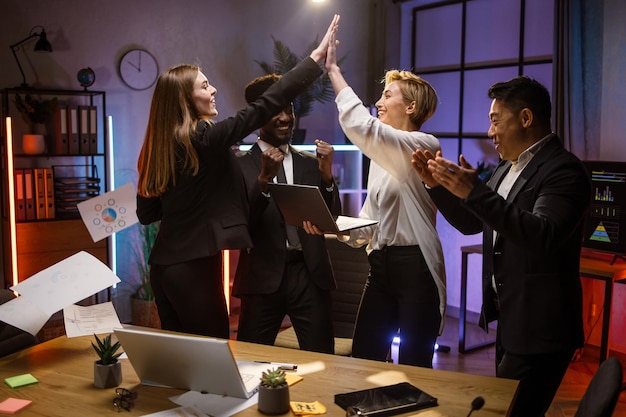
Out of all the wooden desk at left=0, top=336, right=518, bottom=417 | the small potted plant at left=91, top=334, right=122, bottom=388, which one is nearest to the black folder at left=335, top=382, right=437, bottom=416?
the wooden desk at left=0, top=336, right=518, bottom=417

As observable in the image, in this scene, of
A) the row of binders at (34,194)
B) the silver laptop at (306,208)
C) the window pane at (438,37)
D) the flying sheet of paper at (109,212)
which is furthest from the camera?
the window pane at (438,37)

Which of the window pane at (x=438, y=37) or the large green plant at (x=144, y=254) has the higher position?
the window pane at (x=438, y=37)

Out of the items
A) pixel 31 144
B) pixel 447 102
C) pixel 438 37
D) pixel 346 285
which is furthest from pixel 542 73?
pixel 31 144

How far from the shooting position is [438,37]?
230 inches

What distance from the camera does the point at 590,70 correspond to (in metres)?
4.53

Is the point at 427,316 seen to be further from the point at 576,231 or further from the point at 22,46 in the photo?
the point at 22,46

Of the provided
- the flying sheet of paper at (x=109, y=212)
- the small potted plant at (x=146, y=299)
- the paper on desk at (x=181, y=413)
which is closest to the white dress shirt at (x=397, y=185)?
the paper on desk at (x=181, y=413)

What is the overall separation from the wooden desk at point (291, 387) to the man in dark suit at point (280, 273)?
0.57 metres

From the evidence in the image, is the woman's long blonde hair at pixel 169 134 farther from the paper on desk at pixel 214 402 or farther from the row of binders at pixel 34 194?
the row of binders at pixel 34 194

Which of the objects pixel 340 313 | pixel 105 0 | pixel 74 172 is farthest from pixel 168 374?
pixel 105 0

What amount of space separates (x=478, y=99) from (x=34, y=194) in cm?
340

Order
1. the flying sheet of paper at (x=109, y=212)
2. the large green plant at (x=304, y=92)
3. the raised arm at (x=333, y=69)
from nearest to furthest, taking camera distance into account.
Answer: the raised arm at (x=333, y=69) < the flying sheet of paper at (x=109, y=212) < the large green plant at (x=304, y=92)

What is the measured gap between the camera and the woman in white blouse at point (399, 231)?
2.54m

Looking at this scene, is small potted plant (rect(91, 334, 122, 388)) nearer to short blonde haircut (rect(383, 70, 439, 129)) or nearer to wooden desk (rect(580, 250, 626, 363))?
short blonde haircut (rect(383, 70, 439, 129))
